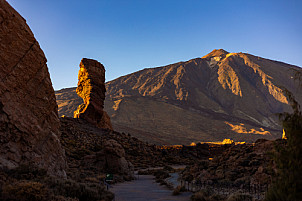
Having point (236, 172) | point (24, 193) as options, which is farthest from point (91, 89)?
point (24, 193)

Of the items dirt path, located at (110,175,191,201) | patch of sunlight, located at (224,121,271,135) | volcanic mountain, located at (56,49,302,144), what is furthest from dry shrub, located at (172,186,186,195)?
patch of sunlight, located at (224,121,271,135)

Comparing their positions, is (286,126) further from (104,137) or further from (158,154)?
(158,154)

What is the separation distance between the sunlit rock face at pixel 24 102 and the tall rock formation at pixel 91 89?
35513 mm

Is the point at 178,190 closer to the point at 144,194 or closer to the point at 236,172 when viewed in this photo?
the point at 144,194

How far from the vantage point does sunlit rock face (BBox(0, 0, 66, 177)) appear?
11133 mm

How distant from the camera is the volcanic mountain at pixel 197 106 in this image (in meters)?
111

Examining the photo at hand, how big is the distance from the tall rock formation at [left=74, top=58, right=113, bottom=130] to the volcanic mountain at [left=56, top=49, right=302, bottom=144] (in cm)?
4033

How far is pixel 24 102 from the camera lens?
39.7ft

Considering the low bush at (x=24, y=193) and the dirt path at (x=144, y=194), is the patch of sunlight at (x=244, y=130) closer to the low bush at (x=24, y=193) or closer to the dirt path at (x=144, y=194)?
the dirt path at (x=144, y=194)

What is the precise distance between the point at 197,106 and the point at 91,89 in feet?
374

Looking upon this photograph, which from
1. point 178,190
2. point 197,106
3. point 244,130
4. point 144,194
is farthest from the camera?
point 197,106

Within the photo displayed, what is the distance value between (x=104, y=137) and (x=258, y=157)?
30110mm

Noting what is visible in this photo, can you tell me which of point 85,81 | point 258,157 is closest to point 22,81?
point 258,157

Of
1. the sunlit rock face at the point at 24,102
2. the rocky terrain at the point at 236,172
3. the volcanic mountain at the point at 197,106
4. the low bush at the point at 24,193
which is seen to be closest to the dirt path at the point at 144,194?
the rocky terrain at the point at 236,172
